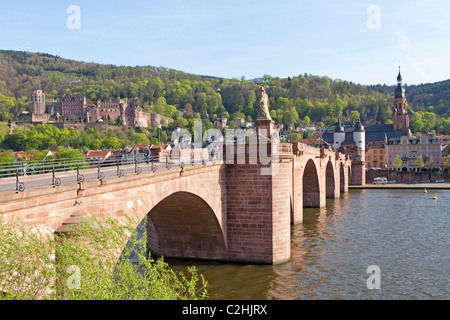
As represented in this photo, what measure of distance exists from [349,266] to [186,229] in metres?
8.45

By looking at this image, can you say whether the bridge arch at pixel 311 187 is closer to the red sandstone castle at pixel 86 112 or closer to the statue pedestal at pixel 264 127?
the statue pedestal at pixel 264 127

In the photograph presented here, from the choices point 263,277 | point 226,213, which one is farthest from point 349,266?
point 226,213

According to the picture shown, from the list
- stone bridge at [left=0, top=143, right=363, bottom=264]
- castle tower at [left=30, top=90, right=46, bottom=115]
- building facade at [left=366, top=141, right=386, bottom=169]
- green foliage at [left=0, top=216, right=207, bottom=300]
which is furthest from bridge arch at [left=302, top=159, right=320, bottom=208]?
castle tower at [left=30, top=90, right=46, bottom=115]

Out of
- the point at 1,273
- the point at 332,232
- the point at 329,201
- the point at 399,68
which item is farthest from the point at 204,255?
the point at 399,68

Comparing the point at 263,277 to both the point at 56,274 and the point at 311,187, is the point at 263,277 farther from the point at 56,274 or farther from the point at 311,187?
the point at 311,187

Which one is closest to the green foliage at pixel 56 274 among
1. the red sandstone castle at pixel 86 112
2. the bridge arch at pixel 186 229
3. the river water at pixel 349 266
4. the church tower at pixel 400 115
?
the river water at pixel 349 266

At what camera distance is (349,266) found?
22250 millimetres

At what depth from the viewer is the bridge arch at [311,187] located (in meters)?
45.5

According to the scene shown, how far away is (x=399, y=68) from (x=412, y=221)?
96256 mm

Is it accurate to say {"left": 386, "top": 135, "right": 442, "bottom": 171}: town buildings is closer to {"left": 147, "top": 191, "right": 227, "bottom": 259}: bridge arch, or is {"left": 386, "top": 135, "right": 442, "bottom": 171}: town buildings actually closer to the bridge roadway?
{"left": 147, "top": 191, "right": 227, "bottom": 259}: bridge arch

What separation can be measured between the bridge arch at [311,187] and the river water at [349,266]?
324 inches

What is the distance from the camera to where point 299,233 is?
102ft

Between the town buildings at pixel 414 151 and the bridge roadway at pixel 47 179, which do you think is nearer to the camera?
the bridge roadway at pixel 47 179
